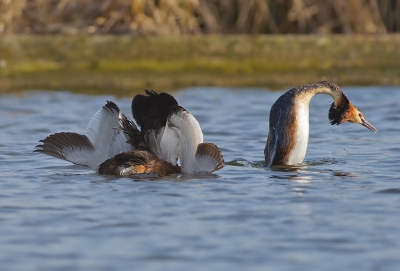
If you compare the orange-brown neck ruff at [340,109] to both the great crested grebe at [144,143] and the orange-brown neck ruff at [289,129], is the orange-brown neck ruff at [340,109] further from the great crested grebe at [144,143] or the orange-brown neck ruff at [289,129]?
the great crested grebe at [144,143]

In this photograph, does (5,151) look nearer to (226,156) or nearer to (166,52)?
(226,156)

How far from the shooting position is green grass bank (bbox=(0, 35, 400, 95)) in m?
9.30

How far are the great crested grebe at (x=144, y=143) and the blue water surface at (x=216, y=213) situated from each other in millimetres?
101

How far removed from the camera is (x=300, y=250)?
11.9ft

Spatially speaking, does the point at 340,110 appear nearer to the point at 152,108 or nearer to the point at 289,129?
the point at 289,129

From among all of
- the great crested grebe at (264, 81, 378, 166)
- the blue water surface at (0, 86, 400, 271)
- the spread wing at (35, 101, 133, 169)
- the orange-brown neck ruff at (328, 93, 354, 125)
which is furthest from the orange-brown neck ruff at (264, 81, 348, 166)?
the spread wing at (35, 101, 133, 169)

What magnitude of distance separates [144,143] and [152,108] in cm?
25

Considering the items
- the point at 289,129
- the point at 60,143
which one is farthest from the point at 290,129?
the point at 60,143

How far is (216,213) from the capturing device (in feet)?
14.2

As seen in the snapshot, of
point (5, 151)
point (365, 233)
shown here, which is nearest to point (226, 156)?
point (5, 151)

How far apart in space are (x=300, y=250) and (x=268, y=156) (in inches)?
89.8

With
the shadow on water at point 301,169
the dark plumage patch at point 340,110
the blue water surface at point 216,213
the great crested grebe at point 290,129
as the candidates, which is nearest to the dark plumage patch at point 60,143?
the blue water surface at point 216,213

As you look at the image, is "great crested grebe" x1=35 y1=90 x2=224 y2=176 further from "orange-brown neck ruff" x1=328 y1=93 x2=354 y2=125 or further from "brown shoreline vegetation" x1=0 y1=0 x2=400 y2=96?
"brown shoreline vegetation" x1=0 y1=0 x2=400 y2=96

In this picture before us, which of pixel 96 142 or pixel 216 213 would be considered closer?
pixel 216 213
